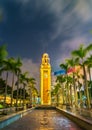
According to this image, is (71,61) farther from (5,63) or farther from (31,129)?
(31,129)

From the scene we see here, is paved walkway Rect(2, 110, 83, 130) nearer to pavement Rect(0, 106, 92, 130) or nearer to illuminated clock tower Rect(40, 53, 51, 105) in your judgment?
pavement Rect(0, 106, 92, 130)

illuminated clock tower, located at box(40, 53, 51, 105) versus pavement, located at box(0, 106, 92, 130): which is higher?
illuminated clock tower, located at box(40, 53, 51, 105)

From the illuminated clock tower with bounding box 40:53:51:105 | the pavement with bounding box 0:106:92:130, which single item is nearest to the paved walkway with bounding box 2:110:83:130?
the pavement with bounding box 0:106:92:130

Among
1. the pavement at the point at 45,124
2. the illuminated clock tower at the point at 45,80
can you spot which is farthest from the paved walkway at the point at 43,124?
the illuminated clock tower at the point at 45,80

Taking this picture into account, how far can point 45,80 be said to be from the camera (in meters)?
135

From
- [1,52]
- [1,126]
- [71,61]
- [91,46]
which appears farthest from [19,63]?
[1,126]

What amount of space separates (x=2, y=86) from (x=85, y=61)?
6902 centimetres

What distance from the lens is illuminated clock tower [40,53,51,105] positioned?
131 metres

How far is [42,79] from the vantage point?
A: 443 feet

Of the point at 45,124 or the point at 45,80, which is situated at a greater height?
the point at 45,80

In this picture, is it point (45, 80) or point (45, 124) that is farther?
point (45, 80)

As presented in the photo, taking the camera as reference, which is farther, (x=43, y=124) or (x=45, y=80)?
(x=45, y=80)

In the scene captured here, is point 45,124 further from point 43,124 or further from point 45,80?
point 45,80

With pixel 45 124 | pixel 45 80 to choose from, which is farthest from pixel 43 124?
pixel 45 80
